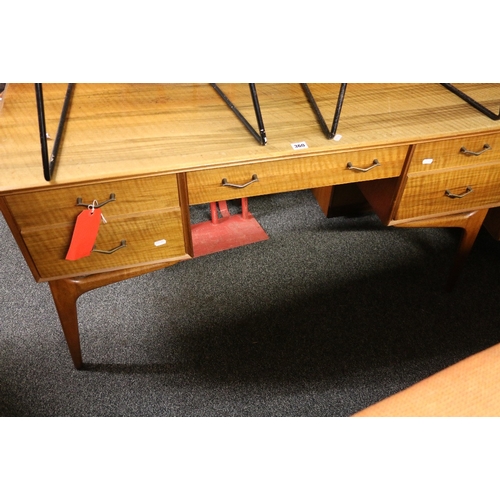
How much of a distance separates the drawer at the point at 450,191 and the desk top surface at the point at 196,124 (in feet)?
0.49

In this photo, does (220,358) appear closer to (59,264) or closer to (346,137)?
(59,264)

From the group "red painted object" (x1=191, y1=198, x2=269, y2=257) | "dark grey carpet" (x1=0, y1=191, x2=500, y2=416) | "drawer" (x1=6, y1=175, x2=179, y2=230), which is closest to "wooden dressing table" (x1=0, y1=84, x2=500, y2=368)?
"drawer" (x1=6, y1=175, x2=179, y2=230)

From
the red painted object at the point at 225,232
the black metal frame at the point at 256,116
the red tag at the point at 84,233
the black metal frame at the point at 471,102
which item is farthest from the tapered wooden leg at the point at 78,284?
the black metal frame at the point at 471,102

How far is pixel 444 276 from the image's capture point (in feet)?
5.35

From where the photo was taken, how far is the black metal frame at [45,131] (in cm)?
75

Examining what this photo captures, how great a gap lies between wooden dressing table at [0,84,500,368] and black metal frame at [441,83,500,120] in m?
0.01

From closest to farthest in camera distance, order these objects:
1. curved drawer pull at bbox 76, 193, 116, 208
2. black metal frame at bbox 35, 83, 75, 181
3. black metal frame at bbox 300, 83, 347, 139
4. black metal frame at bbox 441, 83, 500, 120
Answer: black metal frame at bbox 35, 83, 75, 181 < curved drawer pull at bbox 76, 193, 116, 208 < black metal frame at bbox 300, 83, 347, 139 < black metal frame at bbox 441, 83, 500, 120

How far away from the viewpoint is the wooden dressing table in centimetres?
88

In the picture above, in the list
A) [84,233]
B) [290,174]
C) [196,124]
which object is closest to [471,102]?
[290,174]

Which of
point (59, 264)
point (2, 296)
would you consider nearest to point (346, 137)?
point (59, 264)

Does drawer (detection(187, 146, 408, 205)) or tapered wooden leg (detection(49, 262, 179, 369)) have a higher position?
drawer (detection(187, 146, 408, 205))

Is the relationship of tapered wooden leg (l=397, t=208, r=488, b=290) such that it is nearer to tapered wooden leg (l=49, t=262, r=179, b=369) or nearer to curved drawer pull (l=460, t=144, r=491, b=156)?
curved drawer pull (l=460, t=144, r=491, b=156)

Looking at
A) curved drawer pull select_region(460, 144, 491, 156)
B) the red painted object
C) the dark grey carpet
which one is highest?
curved drawer pull select_region(460, 144, 491, 156)

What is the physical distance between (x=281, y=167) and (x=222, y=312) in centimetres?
68
